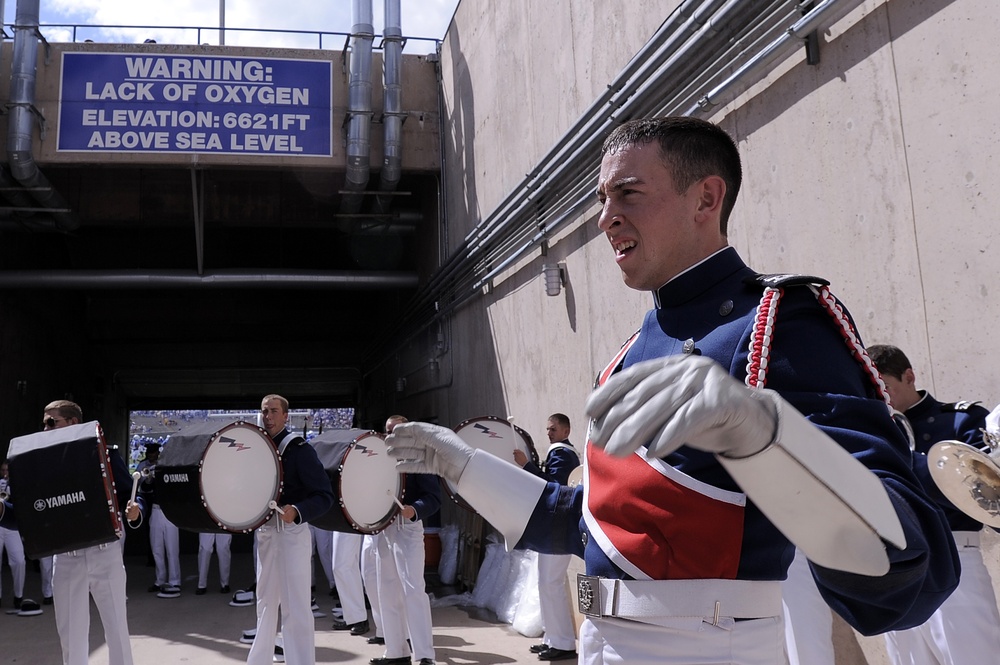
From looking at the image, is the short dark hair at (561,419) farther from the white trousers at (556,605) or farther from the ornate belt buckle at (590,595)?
the ornate belt buckle at (590,595)

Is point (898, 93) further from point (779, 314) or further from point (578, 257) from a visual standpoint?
point (578, 257)

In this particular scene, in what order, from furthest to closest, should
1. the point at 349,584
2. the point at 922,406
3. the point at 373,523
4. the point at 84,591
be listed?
the point at 349,584 < the point at 373,523 < the point at 84,591 < the point at 922,406

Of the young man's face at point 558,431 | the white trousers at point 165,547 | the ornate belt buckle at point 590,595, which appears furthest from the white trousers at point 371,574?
the ornate belt buckle at point 590,595

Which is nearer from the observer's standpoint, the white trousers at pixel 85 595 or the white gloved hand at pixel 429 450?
the white gloved hand at pixel 429 450

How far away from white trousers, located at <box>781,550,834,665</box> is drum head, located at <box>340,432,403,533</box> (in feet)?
11.3

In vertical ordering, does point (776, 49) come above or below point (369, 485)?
above

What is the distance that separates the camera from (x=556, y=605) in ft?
21.7

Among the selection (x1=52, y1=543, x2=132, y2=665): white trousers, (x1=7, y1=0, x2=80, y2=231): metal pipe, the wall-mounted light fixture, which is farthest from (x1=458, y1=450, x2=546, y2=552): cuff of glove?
(x1=7, y1=0, x2=80, y2=231): metal pipe

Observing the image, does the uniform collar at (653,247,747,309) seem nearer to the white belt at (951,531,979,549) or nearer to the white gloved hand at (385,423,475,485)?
the white gloved hand at (385,423,475,485)

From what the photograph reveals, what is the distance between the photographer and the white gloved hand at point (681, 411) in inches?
36.7

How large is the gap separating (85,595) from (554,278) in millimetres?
4291

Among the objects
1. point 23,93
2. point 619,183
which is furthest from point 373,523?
point 23,93

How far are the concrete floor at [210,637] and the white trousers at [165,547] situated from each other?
0.31 metres

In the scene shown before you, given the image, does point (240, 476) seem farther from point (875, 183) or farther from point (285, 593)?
point (875, 183)
